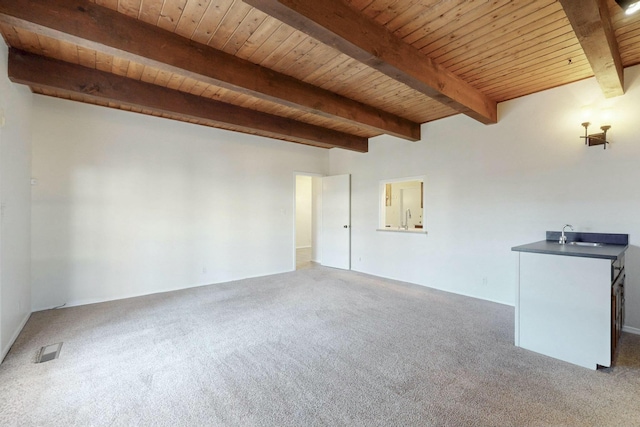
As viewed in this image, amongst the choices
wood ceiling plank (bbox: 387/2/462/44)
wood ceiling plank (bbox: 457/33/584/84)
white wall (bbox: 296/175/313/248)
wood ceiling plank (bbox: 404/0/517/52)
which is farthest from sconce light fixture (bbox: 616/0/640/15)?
white wall (bbox: 296/175/313/248)

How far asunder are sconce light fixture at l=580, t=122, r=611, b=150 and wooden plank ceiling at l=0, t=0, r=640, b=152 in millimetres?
354

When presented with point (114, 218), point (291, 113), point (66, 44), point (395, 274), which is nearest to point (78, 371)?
point (114, 218)

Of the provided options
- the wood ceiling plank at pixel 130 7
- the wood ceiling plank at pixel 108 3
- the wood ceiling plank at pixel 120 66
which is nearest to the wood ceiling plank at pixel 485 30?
the wood ceiling plank at pixel 130 7

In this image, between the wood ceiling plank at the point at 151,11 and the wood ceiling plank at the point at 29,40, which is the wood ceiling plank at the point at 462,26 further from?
the wood ceiling plank at the point at 29,40

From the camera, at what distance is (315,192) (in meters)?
7.59

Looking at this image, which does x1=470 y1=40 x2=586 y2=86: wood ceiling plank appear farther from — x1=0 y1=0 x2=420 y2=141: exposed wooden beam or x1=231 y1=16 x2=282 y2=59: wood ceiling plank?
x1=231 y1=16 x2=282 y2=59: wood ceiling plank

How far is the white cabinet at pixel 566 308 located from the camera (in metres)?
2.21

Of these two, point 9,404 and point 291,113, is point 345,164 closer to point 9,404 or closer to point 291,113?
point 291,113

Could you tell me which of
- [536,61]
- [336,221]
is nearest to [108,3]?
[536,61]

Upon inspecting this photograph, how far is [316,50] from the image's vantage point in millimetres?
2623

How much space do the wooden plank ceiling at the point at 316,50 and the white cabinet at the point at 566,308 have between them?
5.71 feet

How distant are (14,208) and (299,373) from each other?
10.5 feet

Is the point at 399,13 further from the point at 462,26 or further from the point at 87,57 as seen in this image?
the point at 87,57

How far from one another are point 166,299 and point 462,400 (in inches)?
152
